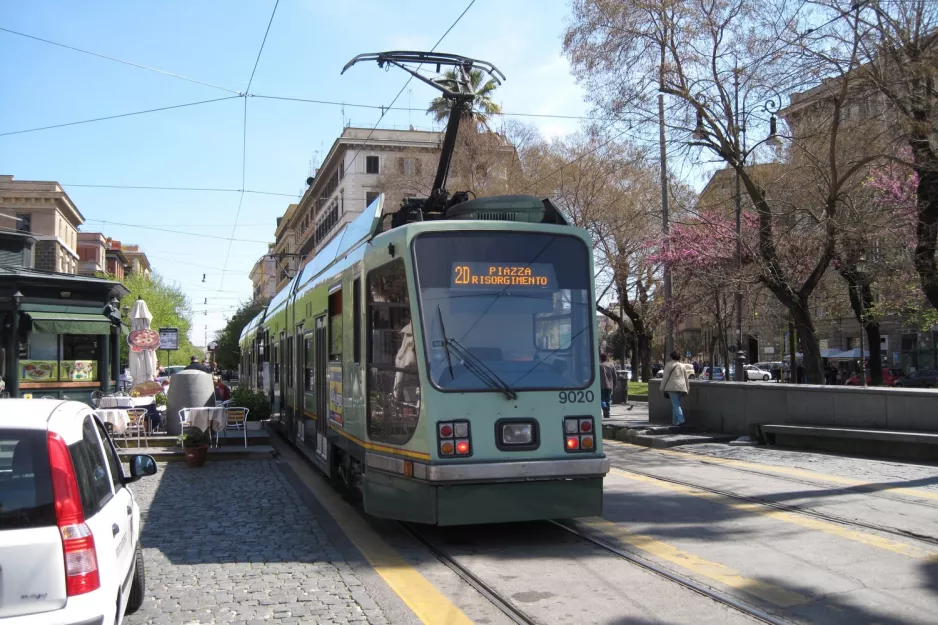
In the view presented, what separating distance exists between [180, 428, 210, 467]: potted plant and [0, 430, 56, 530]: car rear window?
9332mm

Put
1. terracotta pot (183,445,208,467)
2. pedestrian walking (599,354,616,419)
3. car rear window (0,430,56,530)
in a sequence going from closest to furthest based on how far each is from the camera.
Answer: car rear window (0,430,56,530) → terracotta pot (183,445,208,467) → pedestrian walking (599,354,616,419)

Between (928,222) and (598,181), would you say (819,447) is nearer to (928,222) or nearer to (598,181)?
(928,222)

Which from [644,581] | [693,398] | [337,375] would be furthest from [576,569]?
[693,398]

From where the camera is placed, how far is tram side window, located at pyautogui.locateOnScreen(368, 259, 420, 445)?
23.0ft

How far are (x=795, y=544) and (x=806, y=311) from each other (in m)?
12.5

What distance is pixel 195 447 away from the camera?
41.9 ft

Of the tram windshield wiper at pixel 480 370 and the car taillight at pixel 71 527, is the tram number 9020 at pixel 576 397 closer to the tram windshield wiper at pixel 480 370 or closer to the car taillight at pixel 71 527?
the tram windshield wiper at pixel 480 370

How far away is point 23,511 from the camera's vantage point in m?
3.64

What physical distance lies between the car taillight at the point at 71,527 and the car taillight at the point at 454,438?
3299mm

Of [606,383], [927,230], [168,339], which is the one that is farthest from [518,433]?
[168,339]

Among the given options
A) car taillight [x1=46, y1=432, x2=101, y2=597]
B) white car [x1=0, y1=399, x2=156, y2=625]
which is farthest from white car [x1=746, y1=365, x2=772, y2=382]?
car taillight [x1=46, y1=432, x2=101, y2=597]

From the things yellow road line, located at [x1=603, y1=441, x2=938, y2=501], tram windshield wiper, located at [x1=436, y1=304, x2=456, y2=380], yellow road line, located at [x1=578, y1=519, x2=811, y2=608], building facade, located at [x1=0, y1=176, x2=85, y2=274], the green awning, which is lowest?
yellow road line, located at [x1=578, y1=519, x2=811, y2=608]

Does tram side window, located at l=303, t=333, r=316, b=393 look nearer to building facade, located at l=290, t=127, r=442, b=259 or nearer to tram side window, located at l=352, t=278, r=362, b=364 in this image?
tram side window, located at l=352, t=278, r=362, b=364

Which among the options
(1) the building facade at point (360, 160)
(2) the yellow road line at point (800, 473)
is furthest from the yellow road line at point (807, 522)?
(1) the building facade at point (360, 160)
